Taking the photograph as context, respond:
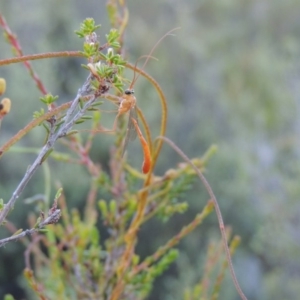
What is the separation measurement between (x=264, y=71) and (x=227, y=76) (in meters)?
0.74

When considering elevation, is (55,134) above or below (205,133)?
below

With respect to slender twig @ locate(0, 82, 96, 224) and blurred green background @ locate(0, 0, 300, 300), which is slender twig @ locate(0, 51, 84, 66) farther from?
blurred green background @ locate(0, 0, 300, 300)

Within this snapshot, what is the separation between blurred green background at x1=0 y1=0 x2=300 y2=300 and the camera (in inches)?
253

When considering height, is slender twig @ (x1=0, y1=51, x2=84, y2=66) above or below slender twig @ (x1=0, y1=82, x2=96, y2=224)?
above

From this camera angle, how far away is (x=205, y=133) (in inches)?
323

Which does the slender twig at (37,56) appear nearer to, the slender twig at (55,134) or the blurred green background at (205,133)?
the slender twig at (55,134)

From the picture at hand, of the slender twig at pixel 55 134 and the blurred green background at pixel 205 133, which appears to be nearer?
the slender twig at pixel 55 134

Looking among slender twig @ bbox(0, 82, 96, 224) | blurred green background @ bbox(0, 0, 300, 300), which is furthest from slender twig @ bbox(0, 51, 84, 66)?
blurred green background @ bbox(0, 0, 300, 300)

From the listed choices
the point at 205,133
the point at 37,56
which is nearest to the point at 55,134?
the point at 37,56

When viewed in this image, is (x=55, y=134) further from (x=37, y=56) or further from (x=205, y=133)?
(x=205, y=133)

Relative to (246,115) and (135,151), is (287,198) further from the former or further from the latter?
(246,115)

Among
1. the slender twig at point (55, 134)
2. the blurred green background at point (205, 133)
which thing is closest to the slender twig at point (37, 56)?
the slender twig at point (55, 134)

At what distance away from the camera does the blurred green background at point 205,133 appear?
6.44 m

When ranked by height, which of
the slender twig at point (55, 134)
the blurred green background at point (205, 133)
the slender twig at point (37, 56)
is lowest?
the slender twig at point (55, 134)
